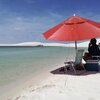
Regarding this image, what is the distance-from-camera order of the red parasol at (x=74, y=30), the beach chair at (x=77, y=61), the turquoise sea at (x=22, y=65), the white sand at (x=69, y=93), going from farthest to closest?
the turquoise sea at (x=22, y=65) < the beach chair at (x=77, y=61) < the red parasol at (x=74, y=30) < the white sand at (x=69, y=93)

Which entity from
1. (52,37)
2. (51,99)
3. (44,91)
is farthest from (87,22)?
(51,99)

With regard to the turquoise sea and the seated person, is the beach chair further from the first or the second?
the turquoise sea

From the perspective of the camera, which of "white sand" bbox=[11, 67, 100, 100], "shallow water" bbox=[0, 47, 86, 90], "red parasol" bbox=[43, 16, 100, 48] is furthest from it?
"shallow water" bbox=[0, 47, 86, 90]

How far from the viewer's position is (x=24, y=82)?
8.88 m

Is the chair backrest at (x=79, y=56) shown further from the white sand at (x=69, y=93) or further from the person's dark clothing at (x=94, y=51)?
the white sand at (x=69, y=93)

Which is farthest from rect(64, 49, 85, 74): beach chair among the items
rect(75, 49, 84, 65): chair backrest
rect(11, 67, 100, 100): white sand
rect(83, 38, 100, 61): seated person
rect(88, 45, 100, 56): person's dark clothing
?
rect(11, 67, 100, 100): white sand

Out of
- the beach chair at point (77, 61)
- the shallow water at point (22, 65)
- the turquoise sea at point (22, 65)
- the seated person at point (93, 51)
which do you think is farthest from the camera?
the shallow water at point (22, 65)

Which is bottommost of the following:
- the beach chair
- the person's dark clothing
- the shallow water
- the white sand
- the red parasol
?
the shallow water

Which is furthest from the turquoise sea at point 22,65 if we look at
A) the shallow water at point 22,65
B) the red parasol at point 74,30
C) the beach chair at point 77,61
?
the red parasol at point 74,30

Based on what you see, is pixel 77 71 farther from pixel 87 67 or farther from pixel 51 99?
pixel 51 99

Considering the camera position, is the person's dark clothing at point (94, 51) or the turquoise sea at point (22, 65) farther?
the turquoise sea at point (22, 65)

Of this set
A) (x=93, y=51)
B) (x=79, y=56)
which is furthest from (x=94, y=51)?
(x=79, y=56)

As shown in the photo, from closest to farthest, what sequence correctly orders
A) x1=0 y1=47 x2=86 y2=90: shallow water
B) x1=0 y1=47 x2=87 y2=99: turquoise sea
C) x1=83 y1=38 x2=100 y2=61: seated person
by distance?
x1=83 y1=38 x2=100 y2=61: seated person < x1=0 y1=47 x2=87 y2=99: turquoise sea < x1=0 y1=47 x2=86 y2=90: shallow water

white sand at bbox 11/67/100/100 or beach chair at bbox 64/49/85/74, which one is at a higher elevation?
beach chair at bbox 64/49/85/74
